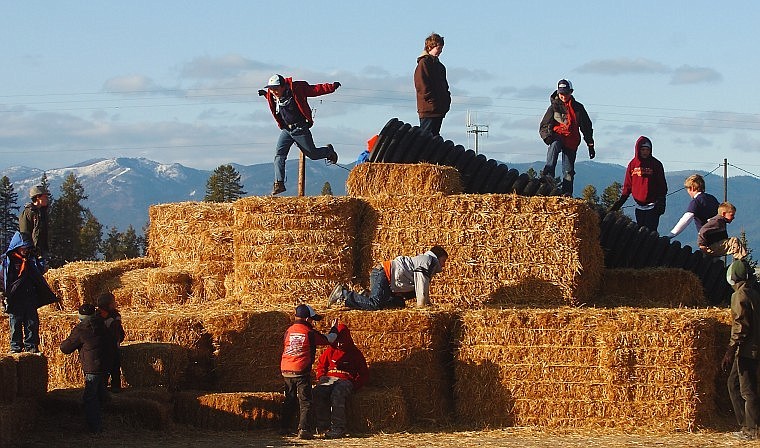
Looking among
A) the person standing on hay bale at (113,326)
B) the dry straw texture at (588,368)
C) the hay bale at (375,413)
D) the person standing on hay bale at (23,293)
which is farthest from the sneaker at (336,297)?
the person standing on hay bale at (23,293)

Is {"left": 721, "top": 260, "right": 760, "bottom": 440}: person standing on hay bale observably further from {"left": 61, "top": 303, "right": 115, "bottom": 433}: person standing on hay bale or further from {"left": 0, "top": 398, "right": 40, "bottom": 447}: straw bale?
{"left": 0, "top": 398, "right": 40, "bottom": 447}: straw bale

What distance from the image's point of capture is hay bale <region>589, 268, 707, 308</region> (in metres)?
16.2

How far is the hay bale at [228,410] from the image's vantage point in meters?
14.0

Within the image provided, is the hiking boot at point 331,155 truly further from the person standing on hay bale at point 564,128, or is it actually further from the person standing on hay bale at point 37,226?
the person standing on hay bale at point 37,226

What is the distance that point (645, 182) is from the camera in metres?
17.9

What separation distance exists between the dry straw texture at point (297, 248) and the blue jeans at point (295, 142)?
6.09 ft

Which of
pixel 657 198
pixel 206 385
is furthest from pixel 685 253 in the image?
pixel 206 385

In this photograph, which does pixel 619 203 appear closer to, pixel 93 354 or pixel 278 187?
pixel 278 187

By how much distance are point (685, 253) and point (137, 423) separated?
27.9 ft

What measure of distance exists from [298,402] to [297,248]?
2.34m

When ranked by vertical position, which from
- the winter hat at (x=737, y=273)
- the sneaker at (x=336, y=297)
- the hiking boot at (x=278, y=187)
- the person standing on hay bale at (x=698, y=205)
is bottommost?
the sneaker at (x=336, y=297)

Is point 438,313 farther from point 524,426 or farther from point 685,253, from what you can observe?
point 685,253

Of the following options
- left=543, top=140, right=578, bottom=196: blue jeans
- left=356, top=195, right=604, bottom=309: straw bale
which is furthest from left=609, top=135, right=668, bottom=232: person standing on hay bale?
left=356, top=195, right=604, bottom=309: straw bale

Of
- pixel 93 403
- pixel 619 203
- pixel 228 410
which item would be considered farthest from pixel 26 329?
pixel 619 203
